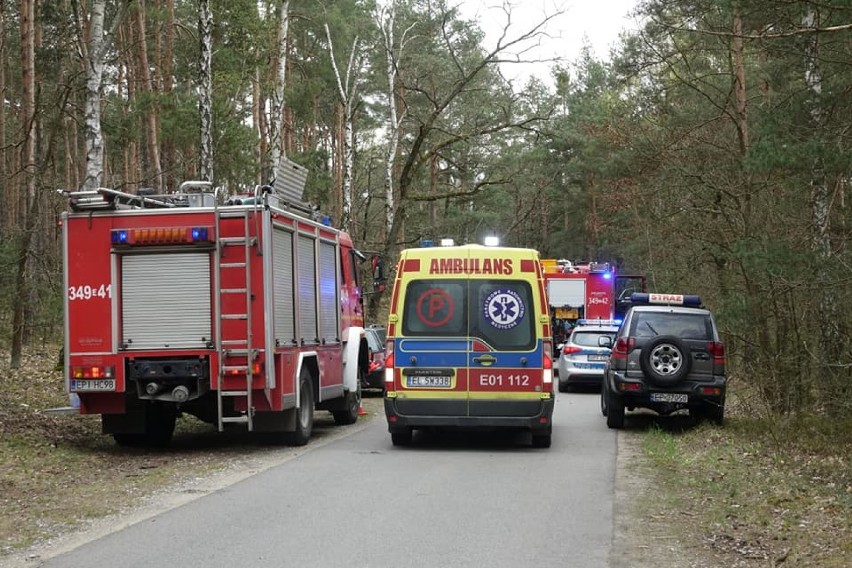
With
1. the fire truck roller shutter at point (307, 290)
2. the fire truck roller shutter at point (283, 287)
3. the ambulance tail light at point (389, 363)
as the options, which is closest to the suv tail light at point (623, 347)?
Answer: the ambulance tail light at point (389, 363)

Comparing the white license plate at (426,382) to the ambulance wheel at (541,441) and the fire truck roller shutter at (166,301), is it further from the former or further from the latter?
the fire truck roller shutter at (166,301)

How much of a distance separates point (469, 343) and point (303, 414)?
2.57 metres

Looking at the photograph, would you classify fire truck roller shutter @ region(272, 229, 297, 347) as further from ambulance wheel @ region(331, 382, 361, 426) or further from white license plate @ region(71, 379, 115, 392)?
ambulance wheel @ region(331, 382, 361, 426)

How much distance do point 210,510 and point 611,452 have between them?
21.1 ft

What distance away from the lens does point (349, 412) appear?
1747 cm

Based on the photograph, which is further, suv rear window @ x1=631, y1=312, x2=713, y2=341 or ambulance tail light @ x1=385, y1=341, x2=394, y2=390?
suv rear window @ x1=631, y1=312, x2=713, y2=341

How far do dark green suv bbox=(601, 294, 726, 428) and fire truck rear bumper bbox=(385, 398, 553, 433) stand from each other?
95.5 inches

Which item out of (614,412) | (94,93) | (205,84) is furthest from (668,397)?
(205,84)

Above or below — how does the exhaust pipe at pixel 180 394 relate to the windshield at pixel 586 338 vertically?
below

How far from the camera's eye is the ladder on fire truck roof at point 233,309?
12.4 meters

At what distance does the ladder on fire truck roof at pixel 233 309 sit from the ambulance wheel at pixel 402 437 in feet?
7.71

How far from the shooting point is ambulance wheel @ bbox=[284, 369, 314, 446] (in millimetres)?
13922

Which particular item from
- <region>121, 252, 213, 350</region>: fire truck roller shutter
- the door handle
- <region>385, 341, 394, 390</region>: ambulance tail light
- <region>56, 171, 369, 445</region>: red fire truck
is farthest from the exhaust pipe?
the door handle

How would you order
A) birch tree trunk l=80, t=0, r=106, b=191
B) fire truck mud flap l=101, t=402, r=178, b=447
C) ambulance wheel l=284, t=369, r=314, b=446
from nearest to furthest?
fire truck mud flap l=101, t=402, r=178, b=447
ambulance wheel l=284, t=369, r=314, b=446
birch tree trunk l=80, t=0, r=106, b=191
